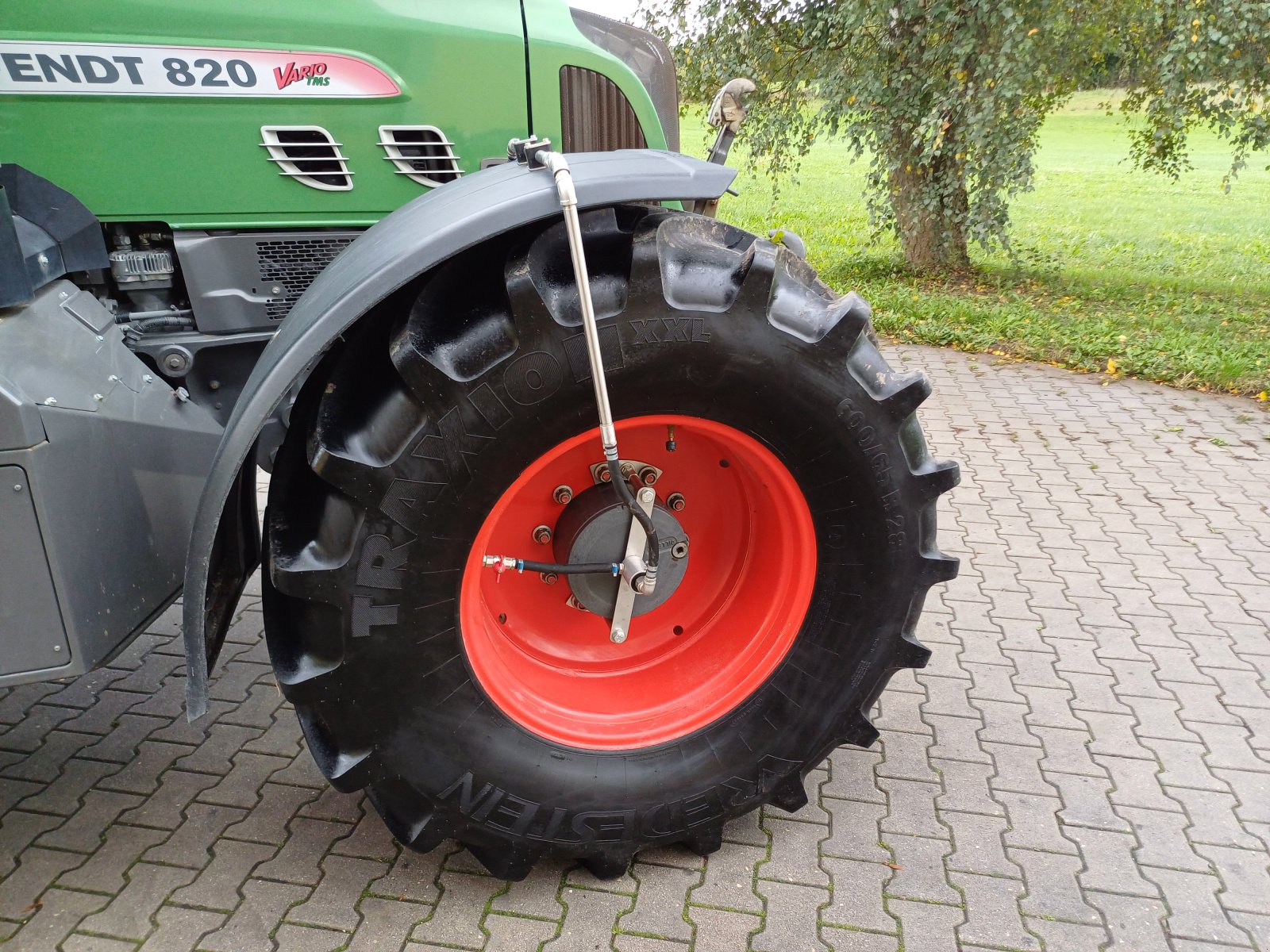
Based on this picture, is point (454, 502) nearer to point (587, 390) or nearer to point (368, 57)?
point (587, 390)

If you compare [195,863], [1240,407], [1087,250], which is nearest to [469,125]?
[195,863]

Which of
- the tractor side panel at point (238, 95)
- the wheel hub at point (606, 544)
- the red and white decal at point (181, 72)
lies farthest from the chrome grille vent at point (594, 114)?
the wheel hub at point (606, 544)

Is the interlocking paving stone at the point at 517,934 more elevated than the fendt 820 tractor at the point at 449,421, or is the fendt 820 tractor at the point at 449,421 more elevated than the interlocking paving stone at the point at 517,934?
the fendt 820 tractor at the point at 449,421

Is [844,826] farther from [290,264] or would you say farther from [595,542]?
[290,264]

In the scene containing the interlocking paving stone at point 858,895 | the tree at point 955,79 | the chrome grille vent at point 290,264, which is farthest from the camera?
the tree at point 955,79

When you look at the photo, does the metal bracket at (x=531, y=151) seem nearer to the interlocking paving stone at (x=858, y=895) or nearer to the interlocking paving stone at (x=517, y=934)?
the interlocking paving stone at (x=517, y=934)

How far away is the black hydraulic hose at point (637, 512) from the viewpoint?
5.78 feet

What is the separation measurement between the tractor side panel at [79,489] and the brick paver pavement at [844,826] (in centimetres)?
61

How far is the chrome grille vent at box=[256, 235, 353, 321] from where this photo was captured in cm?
224

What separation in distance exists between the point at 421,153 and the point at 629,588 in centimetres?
110

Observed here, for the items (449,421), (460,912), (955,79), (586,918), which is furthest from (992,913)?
(955,79)

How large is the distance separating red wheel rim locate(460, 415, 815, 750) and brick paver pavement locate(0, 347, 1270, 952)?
0.35 metres

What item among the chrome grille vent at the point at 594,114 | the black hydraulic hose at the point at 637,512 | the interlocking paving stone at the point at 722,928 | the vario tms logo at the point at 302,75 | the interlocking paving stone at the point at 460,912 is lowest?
the interlocking paving stone at the point at 722,928

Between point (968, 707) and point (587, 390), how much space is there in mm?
1654
